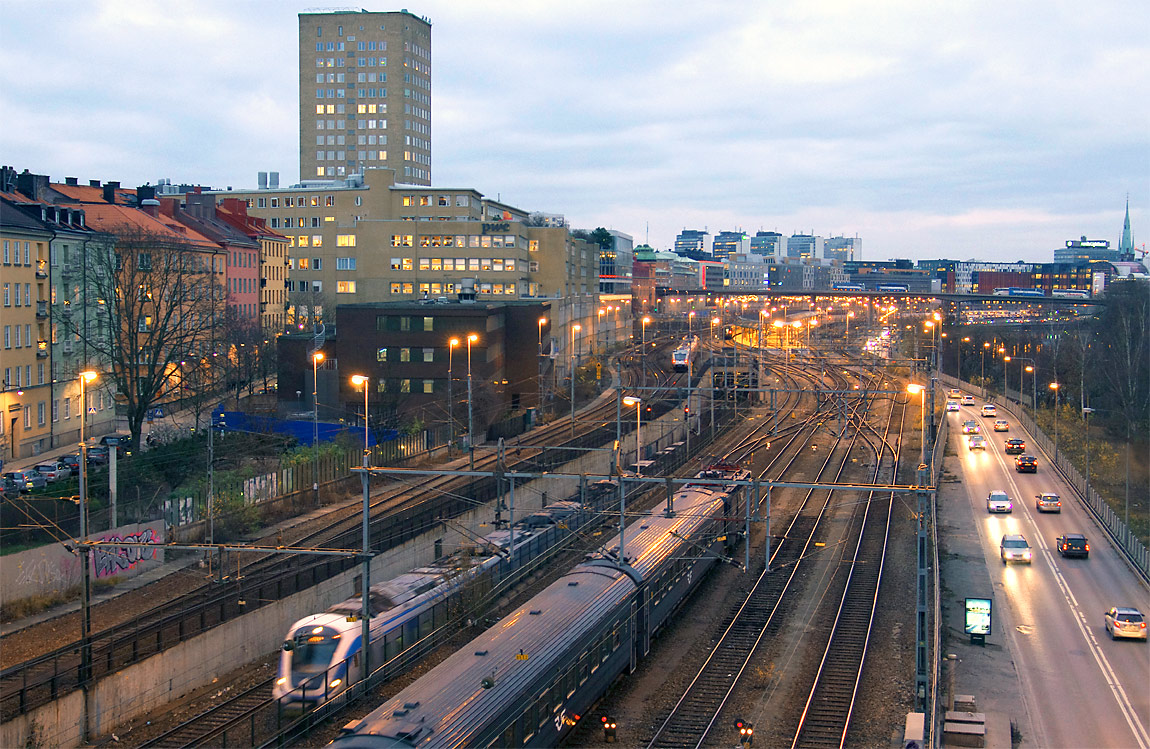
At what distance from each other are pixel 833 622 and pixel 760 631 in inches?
80.1

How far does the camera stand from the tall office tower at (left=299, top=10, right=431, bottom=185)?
121 meters

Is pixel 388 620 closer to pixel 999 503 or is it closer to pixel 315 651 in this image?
pixel 315 651

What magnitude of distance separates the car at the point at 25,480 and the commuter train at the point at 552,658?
17.5 m

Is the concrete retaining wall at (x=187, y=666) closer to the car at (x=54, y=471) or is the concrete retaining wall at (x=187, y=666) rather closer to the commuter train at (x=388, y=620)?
the commuter train at (x=388, y=620)

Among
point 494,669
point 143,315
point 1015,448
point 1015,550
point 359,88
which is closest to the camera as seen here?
point 494,669

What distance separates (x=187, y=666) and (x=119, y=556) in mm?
5298

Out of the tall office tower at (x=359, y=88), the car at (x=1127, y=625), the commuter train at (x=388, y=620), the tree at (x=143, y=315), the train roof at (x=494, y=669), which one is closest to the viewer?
the train roof at (x=494, y=669)

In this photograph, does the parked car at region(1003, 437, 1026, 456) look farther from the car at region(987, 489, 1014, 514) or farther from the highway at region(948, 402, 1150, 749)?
the car at region(987, 489, 1014, 514)

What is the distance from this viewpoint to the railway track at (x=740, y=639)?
1795 cm

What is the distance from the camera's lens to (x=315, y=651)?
1767 cm

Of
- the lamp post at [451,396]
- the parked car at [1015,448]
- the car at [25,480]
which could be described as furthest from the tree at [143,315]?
the parked car at [1015,448]

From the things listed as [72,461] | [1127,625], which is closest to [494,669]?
[1127,625]

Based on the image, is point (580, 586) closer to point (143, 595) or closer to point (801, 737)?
point (801, 737)

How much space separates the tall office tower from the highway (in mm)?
94313
